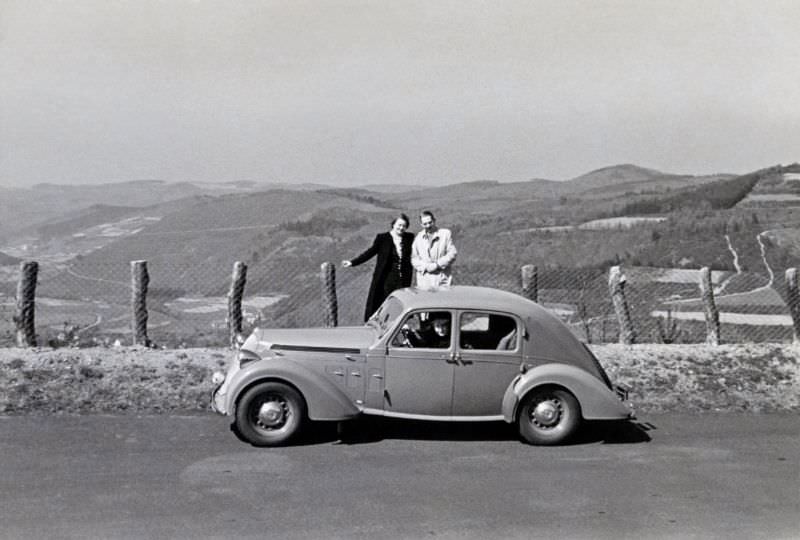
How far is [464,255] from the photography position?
30.4m

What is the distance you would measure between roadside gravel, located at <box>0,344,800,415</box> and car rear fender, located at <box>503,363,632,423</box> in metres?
2.11

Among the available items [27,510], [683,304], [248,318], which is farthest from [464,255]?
[27,510]

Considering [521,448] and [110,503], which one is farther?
[521,448]

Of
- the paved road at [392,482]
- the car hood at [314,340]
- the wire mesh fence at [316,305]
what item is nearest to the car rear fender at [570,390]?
the paved road at [392,482]

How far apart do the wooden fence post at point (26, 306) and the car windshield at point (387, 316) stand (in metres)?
5.28

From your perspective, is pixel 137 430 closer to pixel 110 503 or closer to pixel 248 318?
pixel 110 503

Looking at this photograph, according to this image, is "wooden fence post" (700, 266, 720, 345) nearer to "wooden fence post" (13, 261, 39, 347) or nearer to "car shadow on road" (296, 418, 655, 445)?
"car shadow on road" (296, 418, 655, 445)

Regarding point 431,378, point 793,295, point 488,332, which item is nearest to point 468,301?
point 488,332

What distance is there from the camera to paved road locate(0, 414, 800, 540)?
6.50 m

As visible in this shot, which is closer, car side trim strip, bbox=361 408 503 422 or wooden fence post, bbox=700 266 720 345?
car side trim strip, bbox=361 408 503 422

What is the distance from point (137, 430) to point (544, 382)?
3782mm

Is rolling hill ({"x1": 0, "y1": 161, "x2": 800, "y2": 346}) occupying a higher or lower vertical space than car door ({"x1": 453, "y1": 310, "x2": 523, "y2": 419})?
higher

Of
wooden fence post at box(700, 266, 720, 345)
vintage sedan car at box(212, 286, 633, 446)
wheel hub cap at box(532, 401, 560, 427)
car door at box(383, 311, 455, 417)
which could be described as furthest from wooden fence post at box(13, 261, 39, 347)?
wooden fence post at box(700, 266, 720, 345)

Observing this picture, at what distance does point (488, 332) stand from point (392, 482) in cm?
208
